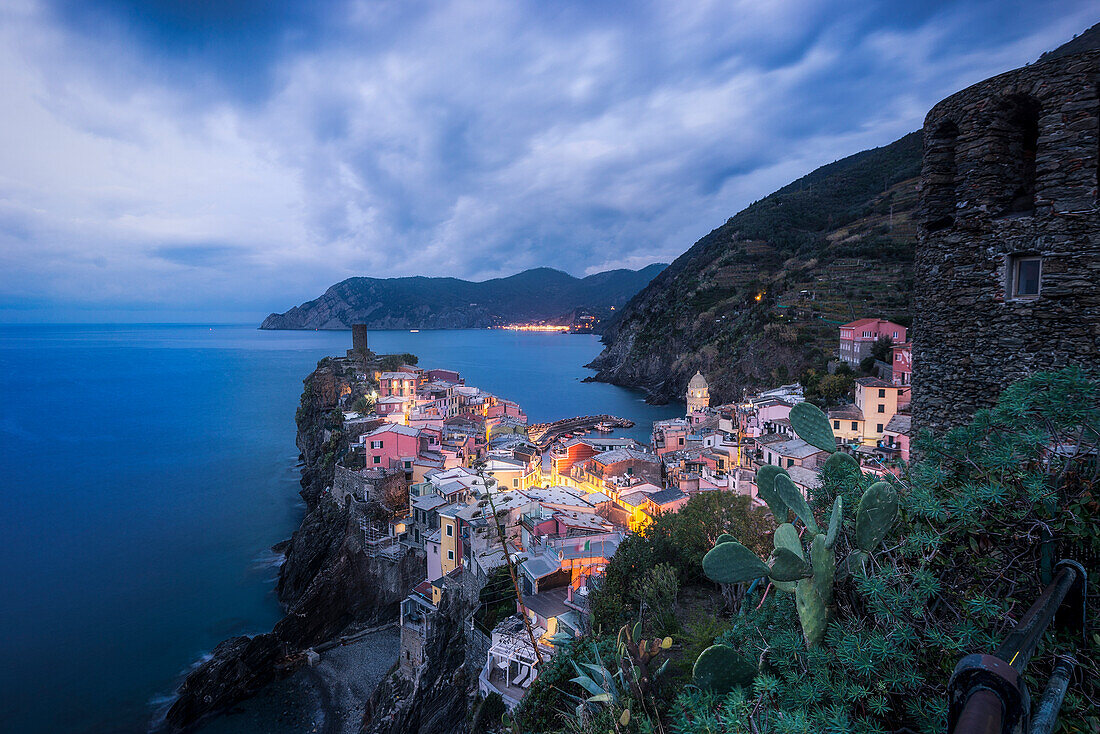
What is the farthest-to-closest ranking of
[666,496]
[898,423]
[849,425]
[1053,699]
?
[849,425], [898,423], [666,496], [1053,699]

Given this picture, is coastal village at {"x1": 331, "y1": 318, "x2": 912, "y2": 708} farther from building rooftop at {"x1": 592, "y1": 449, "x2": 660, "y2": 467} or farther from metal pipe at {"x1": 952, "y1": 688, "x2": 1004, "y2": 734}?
metal pipe at {"x1": 952, "y1": 688, "x2": 1004, "y2": 734}

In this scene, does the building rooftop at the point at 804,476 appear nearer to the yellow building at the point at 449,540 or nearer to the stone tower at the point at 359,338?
the yellow building at the point at 449,540

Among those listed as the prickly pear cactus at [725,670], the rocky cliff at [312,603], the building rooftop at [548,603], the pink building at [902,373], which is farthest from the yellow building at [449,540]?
the pink building at [902,373]

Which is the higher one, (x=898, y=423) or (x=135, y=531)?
(x=898, y=423)

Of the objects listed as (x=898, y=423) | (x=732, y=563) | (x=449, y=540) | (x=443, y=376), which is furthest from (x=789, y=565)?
(x=443, y=376)

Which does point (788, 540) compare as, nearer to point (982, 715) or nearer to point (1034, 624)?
point (1034, 624)

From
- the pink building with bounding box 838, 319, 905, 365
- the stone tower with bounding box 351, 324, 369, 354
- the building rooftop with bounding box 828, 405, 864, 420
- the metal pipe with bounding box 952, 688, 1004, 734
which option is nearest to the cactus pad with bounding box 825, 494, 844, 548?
the metal pipe with bounding box 952, 688, 1004, 734
